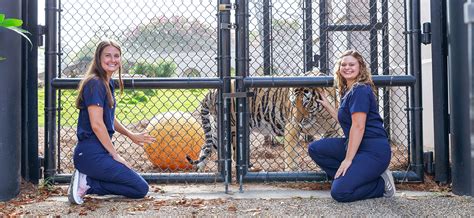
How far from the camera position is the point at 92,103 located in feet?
13.5

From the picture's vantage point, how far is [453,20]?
434cm

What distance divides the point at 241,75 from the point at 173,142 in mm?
1832

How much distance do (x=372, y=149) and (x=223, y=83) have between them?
1324mm

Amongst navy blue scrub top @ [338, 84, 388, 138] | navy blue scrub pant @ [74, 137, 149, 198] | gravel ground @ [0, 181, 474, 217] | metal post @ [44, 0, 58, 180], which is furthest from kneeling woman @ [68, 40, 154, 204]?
navy blue scrub top @ [338, 84, 388, 138]

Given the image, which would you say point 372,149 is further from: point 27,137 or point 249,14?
point 27,137

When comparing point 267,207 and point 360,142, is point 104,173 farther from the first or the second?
point 360,142

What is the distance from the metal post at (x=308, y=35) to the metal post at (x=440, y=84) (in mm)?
2608

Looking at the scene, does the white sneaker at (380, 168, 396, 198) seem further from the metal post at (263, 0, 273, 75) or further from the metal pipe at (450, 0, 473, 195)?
the metal post at (263, 0, 273, 75)

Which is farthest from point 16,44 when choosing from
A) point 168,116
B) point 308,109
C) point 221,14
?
point 308,109

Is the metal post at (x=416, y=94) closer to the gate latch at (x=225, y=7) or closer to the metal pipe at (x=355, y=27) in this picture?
the gate latch at (x=225, y=7)

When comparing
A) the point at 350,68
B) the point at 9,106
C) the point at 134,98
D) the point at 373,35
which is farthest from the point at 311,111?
the point at 134,98

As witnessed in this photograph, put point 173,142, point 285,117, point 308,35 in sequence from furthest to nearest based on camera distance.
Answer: point 308,35
point 285,117
point 173,142

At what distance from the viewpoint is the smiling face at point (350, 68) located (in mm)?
4289

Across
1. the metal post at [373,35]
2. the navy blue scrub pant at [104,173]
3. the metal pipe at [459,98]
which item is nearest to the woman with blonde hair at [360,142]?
the metal pipe at [459,98]
